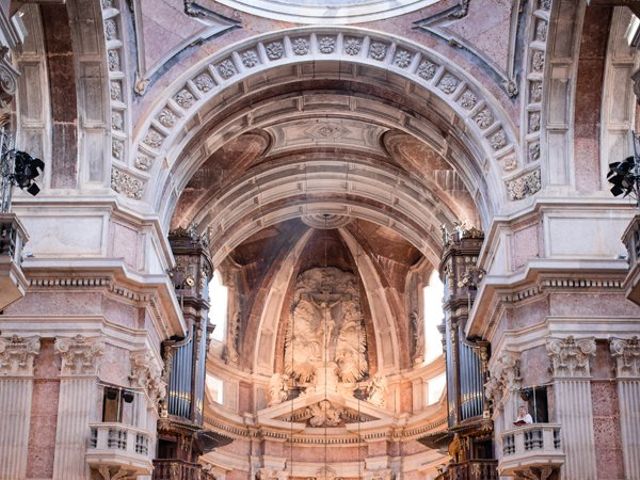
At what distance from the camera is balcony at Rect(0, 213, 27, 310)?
12844 mm

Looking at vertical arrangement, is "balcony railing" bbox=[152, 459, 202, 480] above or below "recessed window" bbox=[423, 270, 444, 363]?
below

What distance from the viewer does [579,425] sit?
17688 millimetres

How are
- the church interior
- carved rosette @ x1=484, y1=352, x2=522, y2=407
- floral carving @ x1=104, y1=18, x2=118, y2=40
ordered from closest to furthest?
the church interior → carved rosette @ x1=484, y1=352, x2=522, y2=407 → floral carving @ x1=104, y1=18, x2=118, y2=40

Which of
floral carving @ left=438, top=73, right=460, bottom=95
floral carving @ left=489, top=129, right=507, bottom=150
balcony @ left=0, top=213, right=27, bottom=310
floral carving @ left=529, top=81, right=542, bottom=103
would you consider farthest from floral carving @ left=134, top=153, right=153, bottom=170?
balcony @ left=0, top=213, right=27, bottom=310

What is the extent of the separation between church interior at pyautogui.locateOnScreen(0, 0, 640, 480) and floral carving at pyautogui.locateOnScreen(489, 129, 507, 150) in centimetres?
8

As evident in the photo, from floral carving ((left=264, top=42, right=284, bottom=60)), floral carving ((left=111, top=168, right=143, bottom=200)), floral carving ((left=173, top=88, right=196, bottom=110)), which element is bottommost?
floral carving ((left=111, top=168, right=143, bottom=200))

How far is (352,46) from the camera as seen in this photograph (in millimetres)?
21625

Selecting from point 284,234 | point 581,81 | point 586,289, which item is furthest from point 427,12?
point 284,234

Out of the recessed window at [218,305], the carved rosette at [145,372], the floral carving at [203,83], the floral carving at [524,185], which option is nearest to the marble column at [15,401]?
the carved rosette at [145,372]

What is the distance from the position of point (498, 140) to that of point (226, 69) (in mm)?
4950

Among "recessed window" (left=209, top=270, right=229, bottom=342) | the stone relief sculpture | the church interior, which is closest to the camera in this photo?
the church interior

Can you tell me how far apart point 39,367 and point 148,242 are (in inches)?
116

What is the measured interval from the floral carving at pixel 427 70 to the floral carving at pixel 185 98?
4.05 m

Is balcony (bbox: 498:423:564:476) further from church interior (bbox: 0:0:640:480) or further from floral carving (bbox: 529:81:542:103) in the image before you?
floral carving (bbox: 529:81:542:103)
